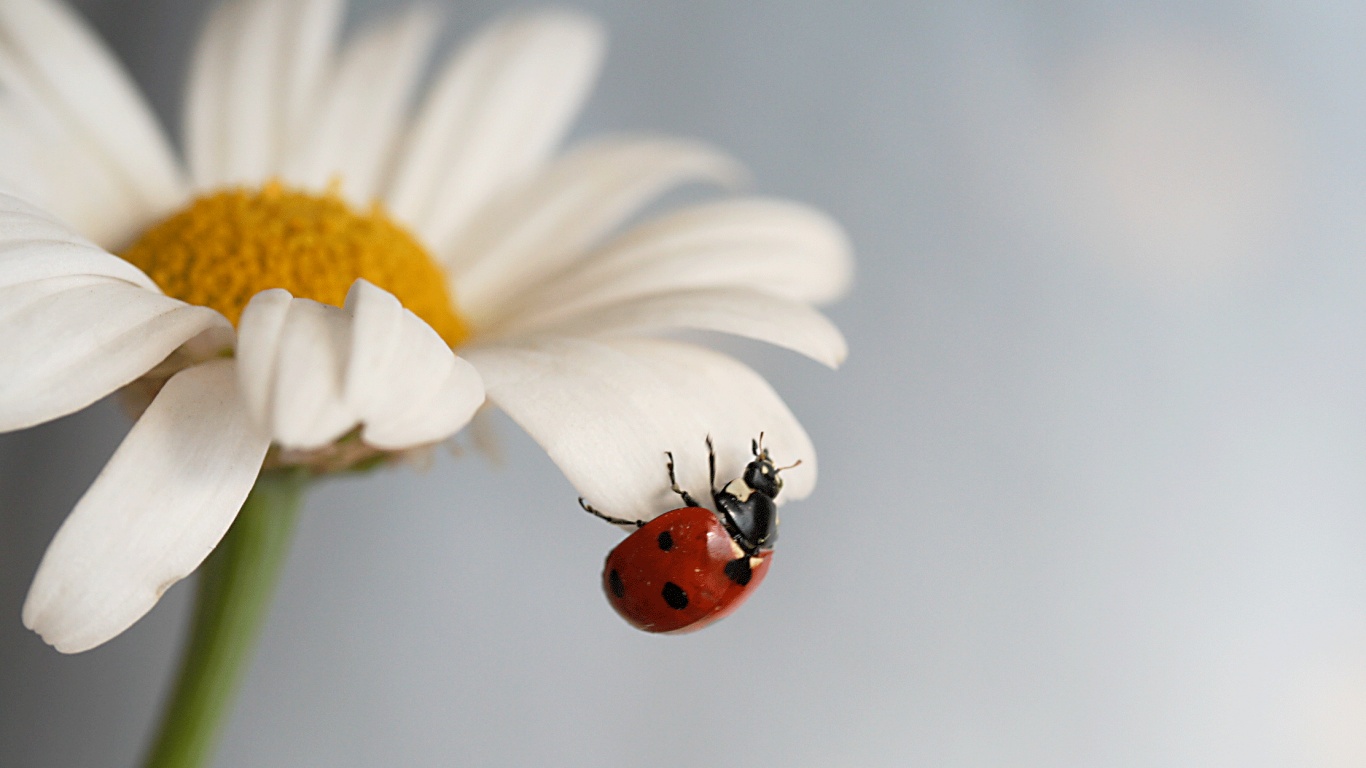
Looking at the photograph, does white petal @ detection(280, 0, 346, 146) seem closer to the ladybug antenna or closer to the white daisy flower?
the white daisy flower

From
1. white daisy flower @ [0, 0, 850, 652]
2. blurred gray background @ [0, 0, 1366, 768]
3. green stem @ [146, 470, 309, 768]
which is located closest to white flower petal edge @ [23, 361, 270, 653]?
white daisy flower @ [0, 0, 850, 652]

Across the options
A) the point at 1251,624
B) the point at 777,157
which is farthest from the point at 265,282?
the point at 1251,624

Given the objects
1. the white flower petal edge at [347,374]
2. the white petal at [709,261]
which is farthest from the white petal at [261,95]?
the white flower petal edge at [347,374]

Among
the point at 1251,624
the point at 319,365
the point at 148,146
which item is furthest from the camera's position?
the point at 1251,624

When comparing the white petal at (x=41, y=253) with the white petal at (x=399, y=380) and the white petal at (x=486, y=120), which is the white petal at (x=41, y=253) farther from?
the white petal at (x=486, y=120)

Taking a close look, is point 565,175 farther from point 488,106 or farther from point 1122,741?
point 1122,741

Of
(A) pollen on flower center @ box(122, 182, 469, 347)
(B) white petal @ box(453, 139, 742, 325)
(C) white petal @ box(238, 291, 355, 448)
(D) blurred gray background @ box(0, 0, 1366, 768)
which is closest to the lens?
(C) white petal @ box(238, 291, 355, 448)
